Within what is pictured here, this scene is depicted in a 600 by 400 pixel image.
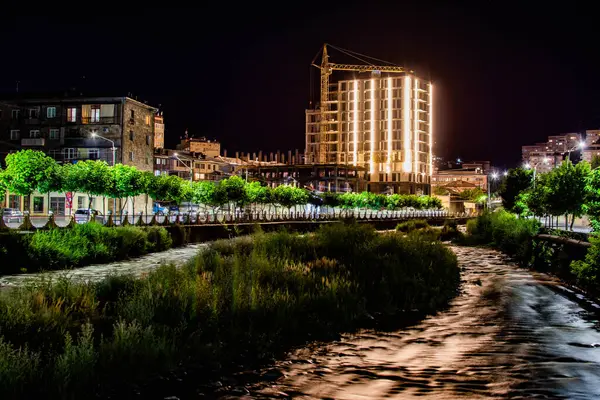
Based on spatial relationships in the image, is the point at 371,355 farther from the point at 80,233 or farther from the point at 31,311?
the point at 80,233

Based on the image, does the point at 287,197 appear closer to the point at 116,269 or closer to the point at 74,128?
the point at 74,128

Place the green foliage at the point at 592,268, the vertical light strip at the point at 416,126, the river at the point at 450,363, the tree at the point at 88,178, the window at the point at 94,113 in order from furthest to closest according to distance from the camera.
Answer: the vertical light strip at the point at 416,126 → the window at the point at 94,113 → the tree at the point at 88,178 → the green foliage at the point at 592,268 → the river at the point at 450,363

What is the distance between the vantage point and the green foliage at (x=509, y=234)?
41781 mm

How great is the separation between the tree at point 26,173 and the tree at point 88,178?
8.02 ft

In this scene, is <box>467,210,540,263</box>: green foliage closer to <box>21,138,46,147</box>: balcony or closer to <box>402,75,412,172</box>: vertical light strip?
<box>21,138,46,147</box>: balcony

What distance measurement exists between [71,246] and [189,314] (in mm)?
22187

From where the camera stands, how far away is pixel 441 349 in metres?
15.3

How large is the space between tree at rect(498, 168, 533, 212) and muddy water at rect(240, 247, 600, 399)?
56.7m

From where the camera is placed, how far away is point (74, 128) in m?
89.1

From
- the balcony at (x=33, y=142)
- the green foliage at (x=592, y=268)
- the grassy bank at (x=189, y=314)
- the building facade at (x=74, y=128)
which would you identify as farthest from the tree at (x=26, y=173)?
the green foliage at (x=592, y=268)

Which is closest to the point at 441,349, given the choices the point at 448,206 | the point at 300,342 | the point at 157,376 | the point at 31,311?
the point at 300,342

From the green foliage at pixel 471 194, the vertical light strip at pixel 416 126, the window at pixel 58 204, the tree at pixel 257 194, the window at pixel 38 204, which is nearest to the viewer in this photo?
the window at pixel 38 204

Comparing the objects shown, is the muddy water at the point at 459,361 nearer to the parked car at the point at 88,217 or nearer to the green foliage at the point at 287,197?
the parked car at the point at 88,217

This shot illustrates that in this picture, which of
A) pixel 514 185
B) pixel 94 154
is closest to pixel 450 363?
pixel 514 185
